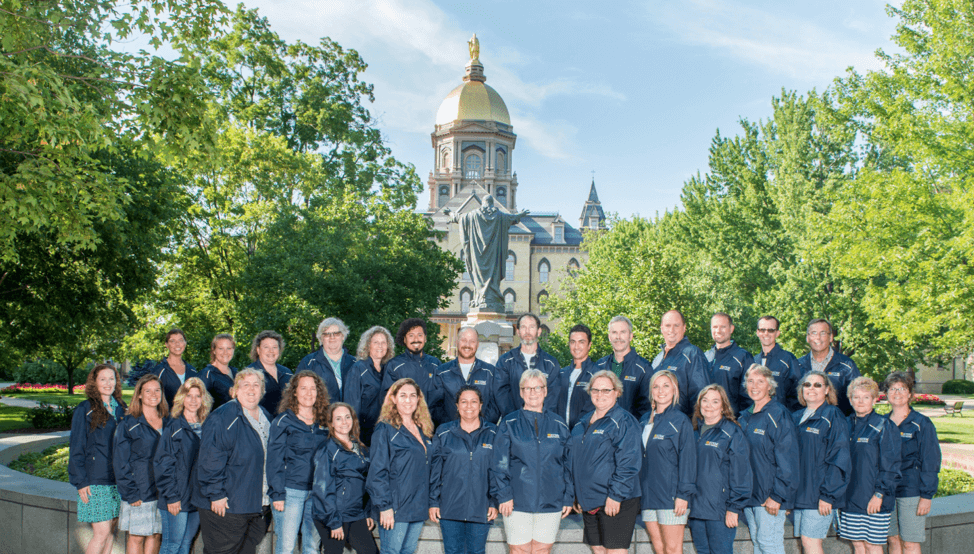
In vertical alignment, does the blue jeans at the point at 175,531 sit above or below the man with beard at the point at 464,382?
below

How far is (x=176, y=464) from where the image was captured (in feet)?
19.5

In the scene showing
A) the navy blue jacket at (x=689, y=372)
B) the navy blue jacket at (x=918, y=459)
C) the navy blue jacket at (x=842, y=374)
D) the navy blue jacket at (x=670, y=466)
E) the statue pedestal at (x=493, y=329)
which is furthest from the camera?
the statue pedestal at (x=493, y=329)

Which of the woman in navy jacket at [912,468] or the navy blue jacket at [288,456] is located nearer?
the navy blue jacket at [288,456]

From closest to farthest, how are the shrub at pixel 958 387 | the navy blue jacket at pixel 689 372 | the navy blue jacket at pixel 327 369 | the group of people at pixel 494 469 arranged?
1. the group of people at pixel 494 469
2. the navy blue jacket at pixel 689 372
3. the navy blue jacket at pixel 327 369
4. the shrub at pixel 958 387

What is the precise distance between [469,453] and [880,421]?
12.9ft

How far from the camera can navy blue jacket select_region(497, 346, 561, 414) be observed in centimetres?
708

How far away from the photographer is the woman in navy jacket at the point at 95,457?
6.29 meters

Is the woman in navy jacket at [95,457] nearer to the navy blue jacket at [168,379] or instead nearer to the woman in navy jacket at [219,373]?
the navy blue jacket at [168,379]

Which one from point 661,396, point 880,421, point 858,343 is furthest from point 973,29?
point 661,396

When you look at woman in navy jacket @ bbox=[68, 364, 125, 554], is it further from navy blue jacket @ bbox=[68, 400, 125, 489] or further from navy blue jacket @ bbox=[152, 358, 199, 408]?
navy blue jacket @ bbox=[152, 358, 199, 408]

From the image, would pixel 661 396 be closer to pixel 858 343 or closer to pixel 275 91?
pixel 858 343

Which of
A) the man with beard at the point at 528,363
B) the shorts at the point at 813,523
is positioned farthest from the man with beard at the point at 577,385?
the shorts at the point at 813,523

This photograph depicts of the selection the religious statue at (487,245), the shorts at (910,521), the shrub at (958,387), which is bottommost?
the shrub at (958,387)

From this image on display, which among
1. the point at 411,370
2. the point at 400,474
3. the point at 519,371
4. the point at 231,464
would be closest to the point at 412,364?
the point at 411,370
